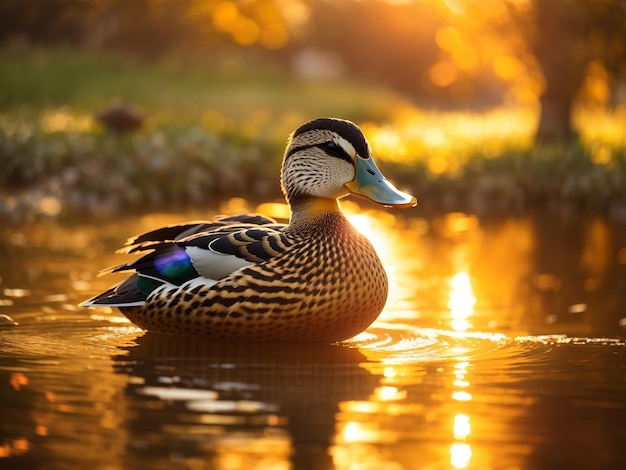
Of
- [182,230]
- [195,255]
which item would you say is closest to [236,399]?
[195,255]

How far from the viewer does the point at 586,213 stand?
559 inches

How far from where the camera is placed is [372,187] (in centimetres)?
627

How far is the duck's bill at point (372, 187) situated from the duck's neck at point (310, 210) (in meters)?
0.16

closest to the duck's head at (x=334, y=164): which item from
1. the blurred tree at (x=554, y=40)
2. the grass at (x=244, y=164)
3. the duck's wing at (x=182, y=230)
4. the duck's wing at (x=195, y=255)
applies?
the duck's wing at (x=195, y=255)

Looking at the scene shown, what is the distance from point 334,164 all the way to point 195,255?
91 centimetres

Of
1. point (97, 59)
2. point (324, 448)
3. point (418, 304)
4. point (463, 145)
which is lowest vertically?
point (324, 448)

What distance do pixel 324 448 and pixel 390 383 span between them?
1211 mm

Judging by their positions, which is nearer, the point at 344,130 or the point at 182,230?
the point at 344,130

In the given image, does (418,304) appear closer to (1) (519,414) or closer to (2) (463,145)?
(1) (519,414)

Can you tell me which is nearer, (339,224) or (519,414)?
(519,414)

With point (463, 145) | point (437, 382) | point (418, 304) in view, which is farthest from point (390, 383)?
point (463, 145)

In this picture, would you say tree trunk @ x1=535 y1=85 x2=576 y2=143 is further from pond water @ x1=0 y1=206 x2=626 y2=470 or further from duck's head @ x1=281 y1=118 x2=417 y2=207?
duck's head @ x1=281 y1=118 x2=417 y2=207

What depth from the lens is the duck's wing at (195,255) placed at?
608 cm

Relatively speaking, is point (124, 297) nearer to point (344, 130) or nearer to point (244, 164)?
point (344, 130)
